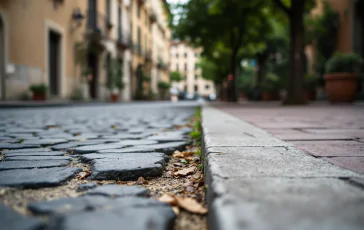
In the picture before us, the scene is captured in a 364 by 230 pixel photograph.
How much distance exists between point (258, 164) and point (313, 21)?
48.9 ft

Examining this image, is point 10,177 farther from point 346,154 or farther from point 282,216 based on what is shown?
point 346,154

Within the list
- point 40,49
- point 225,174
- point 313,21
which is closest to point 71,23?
point 40,49

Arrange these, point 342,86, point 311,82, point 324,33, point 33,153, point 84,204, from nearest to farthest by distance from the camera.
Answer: point 84,204, point 33,153, point 342,86, point 311,82, point 324,33

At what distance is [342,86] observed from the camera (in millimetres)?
9203

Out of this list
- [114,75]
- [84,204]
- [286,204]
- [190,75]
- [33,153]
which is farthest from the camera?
[190,75]

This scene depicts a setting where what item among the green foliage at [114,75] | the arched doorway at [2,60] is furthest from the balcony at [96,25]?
the arched doorway at [2,60]

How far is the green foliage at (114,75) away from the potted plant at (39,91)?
7.49 metres

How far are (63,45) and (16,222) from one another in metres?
14.7

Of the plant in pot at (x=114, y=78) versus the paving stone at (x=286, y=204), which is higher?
the plant in pot at (x=114, y=78)

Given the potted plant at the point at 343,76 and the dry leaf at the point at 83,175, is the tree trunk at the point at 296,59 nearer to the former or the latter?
the potted plant at the point at 343,76

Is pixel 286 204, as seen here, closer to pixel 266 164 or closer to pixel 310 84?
pixel 266 164

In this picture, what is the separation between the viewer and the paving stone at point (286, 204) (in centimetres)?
78

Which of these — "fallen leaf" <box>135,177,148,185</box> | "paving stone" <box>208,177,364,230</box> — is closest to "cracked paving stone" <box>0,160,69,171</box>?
"fallen leaf" <box>135,177,148,185</box>

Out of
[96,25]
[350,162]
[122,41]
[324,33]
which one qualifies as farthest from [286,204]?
[122,41]
